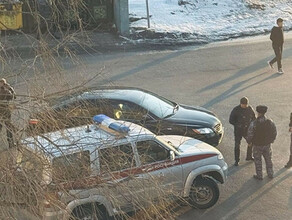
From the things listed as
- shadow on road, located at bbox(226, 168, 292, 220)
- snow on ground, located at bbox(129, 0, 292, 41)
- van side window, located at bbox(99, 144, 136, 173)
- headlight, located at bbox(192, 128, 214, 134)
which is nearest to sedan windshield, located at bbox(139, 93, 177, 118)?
headlight, located at bbox(192, 128, 214, 134)

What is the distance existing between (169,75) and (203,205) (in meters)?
7.88

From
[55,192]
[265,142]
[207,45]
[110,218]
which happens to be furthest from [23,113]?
[207,45]

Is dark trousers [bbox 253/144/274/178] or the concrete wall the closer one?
dark trousers [bbox 253/144/274/178]

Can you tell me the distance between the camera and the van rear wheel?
9164 mm

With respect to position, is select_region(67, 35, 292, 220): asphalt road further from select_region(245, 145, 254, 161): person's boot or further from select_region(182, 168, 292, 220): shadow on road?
select_region(245, 145, 254, 161): person's boot

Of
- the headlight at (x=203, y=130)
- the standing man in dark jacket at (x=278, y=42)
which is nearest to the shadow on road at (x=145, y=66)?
the standing man in dark jacket at (x=278, y=42)

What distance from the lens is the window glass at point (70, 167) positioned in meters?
5.28

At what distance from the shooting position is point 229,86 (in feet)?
50.9

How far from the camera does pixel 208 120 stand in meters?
11.3

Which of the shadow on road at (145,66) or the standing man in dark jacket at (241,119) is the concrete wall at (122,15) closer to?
the shadow on road at (145,66)

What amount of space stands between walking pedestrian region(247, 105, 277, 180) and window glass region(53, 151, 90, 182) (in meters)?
5.32

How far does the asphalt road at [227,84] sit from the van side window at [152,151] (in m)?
1.12

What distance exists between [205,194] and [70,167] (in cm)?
429

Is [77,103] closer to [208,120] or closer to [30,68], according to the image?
[30,68]
